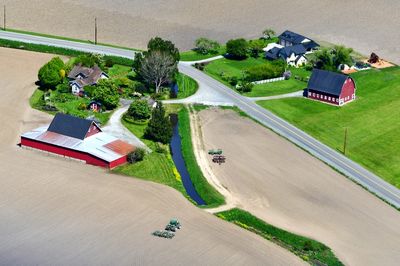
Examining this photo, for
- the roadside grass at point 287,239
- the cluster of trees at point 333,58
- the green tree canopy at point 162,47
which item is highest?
the green tree canopy at point 162,47

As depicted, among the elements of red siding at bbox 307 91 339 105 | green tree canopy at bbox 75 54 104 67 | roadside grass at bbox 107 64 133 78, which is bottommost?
red siding at bbox 307 91 339 105

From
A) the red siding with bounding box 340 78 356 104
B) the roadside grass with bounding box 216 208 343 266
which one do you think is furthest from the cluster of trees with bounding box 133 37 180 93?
the roadside grass with bounding box 216 208 343 266

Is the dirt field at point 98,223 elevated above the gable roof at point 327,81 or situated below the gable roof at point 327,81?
below

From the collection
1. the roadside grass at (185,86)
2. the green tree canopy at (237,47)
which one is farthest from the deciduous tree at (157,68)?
the green tree canopy at (237,47)

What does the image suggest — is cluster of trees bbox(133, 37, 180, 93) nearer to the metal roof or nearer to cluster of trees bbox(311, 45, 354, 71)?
the metal roof

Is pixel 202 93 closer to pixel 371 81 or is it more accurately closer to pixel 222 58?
pixel 222 58

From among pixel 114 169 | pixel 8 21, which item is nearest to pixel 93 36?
pixel 8 21

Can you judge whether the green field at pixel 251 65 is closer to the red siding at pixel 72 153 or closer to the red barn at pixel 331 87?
the red barn at pixel 331 87

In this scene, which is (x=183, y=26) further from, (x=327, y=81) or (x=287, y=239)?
(x=287, y=239)
